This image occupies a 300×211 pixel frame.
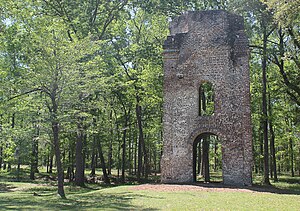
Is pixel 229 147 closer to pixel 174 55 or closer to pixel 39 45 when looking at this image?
pixel 174 55

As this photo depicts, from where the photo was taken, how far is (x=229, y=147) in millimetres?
17469

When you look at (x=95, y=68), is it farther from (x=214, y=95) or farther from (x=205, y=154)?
(x=205, y=154)

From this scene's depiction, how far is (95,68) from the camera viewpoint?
52.5ft

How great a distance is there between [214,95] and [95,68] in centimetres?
677

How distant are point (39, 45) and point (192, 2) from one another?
1423cm

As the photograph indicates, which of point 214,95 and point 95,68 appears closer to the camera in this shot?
point 95,68

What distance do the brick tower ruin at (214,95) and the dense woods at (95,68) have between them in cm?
245

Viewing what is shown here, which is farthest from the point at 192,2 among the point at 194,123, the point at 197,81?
the point at 194,123

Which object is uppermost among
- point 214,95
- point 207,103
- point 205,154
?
point 207,103

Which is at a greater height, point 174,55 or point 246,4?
point 246,4

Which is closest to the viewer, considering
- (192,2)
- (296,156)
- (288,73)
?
(288,73)

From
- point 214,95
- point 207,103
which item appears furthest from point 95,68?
point 207,103

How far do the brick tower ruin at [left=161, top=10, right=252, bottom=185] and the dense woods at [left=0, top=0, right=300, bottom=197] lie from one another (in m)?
2.45

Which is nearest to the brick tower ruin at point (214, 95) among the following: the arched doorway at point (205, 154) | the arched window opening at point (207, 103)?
the arched doorway at point (205, 154)
